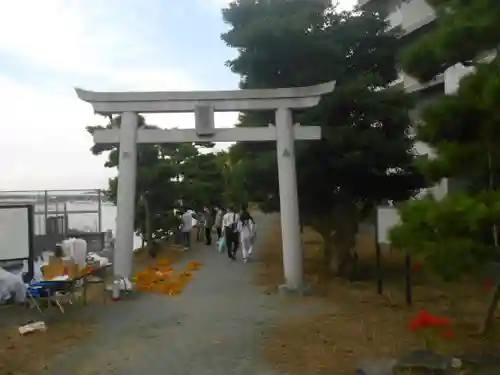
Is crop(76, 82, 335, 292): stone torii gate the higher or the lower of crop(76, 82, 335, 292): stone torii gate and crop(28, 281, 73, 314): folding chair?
the higher

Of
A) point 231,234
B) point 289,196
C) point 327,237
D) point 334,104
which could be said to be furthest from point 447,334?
point 231,234

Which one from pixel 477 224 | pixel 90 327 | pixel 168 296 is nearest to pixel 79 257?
pixel 168 296

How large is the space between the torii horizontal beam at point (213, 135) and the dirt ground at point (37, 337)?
288 cm

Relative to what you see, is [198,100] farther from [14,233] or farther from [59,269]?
[14,233]

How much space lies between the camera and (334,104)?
36.8ft

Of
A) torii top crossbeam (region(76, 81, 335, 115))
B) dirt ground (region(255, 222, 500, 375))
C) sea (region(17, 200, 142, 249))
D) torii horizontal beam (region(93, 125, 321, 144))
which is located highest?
torii top crossbeam (region(76, 81, 335, 115))

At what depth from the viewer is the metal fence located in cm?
1523

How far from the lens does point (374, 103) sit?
36.2 ft

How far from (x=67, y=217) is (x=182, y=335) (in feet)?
30.4

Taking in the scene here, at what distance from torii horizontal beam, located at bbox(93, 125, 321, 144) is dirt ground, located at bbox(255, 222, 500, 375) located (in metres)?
2.78

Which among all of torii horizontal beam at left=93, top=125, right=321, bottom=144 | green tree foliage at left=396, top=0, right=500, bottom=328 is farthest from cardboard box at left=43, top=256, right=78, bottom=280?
green tree foliage at left=396, top=0, right=500, bottom=328

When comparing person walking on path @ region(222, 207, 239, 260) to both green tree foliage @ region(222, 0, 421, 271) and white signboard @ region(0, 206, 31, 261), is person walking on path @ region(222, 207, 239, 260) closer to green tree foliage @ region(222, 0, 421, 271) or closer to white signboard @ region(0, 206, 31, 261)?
green tree foliage @ region(222, 0, 421, 271)

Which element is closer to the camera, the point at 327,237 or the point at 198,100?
the point at 198,100

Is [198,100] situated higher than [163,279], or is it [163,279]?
[198,100]
